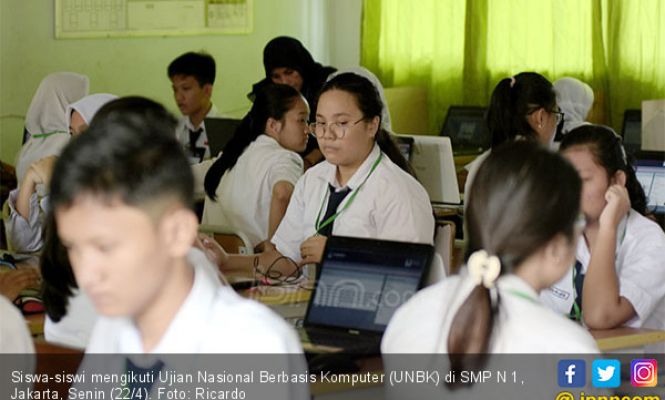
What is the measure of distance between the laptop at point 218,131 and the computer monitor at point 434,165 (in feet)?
Answer: 5.18

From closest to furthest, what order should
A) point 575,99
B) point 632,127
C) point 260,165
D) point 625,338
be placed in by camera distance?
point 625,338 → point 260,165 → point 575,99 → point 632,127

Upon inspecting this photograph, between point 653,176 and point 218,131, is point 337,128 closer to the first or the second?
point 653,176

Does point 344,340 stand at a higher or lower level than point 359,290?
lower

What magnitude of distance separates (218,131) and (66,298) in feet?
13.3

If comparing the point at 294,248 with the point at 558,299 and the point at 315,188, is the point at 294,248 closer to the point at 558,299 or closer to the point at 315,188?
the point at 315,188

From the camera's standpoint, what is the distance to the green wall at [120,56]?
777 centimetres

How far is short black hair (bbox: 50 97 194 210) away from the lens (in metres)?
1.77

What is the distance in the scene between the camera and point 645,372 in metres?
3.29

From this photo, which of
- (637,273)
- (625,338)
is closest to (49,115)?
(637,273)

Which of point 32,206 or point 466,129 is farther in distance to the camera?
point 466,129

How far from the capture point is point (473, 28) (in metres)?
8.34

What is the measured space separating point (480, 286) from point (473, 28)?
6356 millimetres

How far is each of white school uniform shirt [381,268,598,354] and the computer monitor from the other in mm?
3357

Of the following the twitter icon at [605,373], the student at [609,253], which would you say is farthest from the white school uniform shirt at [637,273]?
the twitter icon at [605,373]
